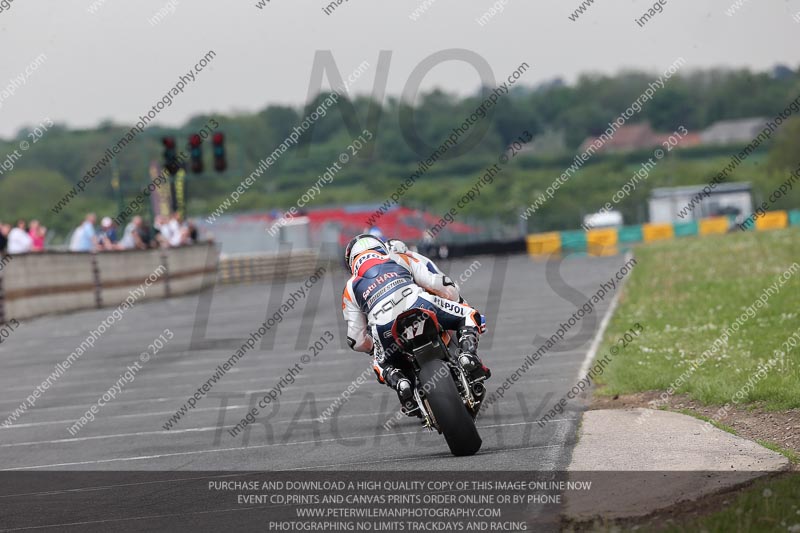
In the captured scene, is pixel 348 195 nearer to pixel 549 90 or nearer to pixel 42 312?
pixel 549 90

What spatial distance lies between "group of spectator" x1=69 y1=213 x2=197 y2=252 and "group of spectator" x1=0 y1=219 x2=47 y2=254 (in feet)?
3.06

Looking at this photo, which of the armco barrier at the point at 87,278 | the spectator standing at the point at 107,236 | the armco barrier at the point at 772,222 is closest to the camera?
the armco barrier at the point at 87,278

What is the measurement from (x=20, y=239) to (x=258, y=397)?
1626 centimetres

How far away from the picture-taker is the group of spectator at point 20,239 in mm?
25833

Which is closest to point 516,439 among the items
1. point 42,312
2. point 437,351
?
point 437,351

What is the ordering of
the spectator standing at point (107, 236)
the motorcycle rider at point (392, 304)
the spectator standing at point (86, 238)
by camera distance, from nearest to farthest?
the motorcycle rider at point (392, 304) < the spectator standing at point (86, 238) < the spectator standing at point (107, 236)

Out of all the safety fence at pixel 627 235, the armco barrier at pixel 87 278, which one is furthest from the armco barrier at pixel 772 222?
the armco barrier at pixel 87 278

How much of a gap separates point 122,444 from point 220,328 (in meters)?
12.5

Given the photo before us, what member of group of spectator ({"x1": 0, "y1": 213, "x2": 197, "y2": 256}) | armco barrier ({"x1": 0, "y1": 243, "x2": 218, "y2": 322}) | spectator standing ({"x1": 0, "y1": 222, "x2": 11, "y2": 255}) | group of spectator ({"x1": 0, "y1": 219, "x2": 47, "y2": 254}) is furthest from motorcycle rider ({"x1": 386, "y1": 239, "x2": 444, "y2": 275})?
spectator standing ({"x1": 0, "y1": 222, "x2": 11, "y2": 255})

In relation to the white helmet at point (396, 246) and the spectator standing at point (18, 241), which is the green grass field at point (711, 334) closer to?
the white helmet at point (396, 246)

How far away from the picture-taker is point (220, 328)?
912 inches

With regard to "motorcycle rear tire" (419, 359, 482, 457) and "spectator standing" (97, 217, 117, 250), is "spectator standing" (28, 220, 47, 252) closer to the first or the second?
"spectator standing" (97, 217, 117, 250)

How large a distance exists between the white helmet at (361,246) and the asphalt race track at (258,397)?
1.48m

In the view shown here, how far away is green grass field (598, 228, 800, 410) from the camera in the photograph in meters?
10.0
